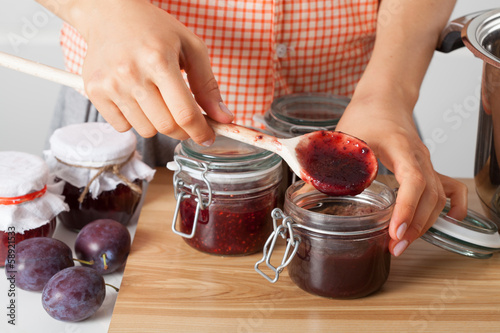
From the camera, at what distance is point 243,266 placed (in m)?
0.89

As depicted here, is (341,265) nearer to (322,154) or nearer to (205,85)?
(322,154)

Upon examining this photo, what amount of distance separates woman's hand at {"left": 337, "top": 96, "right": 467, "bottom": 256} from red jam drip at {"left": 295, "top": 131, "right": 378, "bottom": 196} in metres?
0.05

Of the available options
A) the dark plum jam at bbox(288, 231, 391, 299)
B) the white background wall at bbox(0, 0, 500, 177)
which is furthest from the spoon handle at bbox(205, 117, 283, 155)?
the white background wall at bbox(0, 0, 500, 177)

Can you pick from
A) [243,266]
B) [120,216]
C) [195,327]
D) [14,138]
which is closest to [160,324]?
[195,327]

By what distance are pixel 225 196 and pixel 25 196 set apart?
30 centimetres

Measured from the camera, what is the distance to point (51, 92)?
219 centimetres

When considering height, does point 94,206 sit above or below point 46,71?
below

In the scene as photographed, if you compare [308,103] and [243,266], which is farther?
[308,103]

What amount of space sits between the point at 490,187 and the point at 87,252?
2.01 feet

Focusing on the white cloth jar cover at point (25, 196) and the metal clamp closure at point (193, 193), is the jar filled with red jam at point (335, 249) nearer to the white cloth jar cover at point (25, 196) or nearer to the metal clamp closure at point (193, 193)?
the metal clamp closure at point (193, 193)

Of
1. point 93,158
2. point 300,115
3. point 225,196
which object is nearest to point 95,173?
point 93,158

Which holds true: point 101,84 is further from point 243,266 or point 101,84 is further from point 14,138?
point 14,138

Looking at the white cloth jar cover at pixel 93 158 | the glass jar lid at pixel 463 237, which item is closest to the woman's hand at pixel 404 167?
the glass jar lid at pixel 463 237

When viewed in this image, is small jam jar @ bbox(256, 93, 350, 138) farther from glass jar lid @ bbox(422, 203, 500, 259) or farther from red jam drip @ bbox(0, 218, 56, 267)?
red jam drip @ bbox(0, 218, 56, 267)
